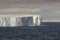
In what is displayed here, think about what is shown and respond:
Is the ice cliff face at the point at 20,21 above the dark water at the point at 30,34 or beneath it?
above

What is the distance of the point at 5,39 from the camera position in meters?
79.9

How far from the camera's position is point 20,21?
139125 mm

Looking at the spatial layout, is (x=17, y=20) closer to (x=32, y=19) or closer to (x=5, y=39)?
(x=32, y=19)

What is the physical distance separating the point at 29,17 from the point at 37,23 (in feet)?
10.7

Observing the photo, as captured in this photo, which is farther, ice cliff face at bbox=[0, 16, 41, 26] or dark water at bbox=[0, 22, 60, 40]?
ice cliff face at bbox=[0, 16, 41, 26]

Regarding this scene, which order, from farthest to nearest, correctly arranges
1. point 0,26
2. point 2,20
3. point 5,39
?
point 0,26
point 2,20
point 5,39

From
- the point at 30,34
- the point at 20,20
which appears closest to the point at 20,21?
the point at 20,20

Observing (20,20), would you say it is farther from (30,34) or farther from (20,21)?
(30,34)

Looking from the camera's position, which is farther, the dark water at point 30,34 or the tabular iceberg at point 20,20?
the tabular iceberg at point 20,20

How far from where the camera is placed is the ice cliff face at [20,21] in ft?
453

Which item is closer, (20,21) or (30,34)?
(30,34)

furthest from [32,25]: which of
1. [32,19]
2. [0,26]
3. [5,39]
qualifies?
[5,39]

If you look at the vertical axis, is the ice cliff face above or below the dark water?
above

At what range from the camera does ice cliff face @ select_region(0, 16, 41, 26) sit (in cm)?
13812
